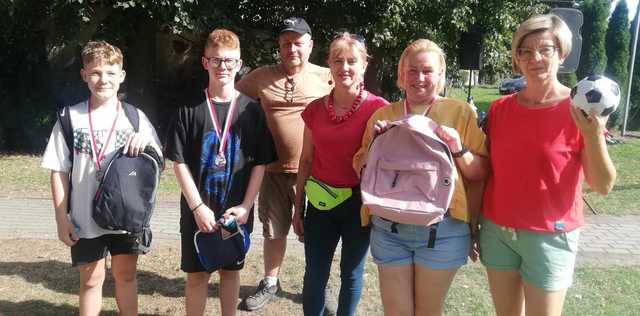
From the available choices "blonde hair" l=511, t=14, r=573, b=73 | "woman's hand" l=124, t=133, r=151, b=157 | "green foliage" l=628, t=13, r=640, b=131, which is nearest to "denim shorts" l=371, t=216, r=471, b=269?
"blonde hair" l=511, t=14, r=573, b=73

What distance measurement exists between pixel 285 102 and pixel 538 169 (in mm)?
1769

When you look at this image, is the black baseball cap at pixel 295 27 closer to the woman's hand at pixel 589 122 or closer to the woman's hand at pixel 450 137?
the woman's hand at pixel 450 137

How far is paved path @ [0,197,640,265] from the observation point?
519cm

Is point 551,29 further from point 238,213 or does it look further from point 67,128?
point 67,128

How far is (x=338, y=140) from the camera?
2799 millimetres

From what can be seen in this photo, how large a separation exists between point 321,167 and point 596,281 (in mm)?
2990

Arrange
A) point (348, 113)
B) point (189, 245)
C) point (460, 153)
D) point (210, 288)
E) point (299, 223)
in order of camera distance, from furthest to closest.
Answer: point (210, 288)
point (299, 223)
point (189, 245)
point (348, 113)
point (460, 153)

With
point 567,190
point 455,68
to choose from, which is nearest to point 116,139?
point 567,190

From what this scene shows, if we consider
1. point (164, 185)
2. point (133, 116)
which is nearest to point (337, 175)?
point (133, 116)

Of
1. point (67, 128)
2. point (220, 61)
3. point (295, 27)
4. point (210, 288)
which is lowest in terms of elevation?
point (210, 288)

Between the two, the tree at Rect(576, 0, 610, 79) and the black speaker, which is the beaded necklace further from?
the tree at Rect(576, 0, 610, 79)

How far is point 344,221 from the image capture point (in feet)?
9.58

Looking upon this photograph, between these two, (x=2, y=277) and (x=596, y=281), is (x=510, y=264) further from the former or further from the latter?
(x=2, y=277)

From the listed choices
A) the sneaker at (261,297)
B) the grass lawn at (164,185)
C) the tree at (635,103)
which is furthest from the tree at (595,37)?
the sneaker at (261,297)
